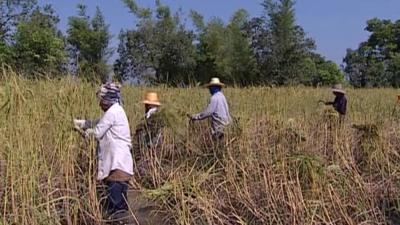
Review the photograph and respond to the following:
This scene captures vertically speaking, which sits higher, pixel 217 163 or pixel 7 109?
pixel 7 109

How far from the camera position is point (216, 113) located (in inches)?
265

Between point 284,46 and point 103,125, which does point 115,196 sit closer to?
point 103,125

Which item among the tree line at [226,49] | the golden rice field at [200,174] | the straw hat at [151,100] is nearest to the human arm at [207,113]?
the straw hat at [151,100]

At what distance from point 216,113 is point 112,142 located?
2.47 metres

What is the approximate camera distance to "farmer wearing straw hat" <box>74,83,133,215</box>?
14.4 ft

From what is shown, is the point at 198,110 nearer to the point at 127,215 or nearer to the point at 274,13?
the point at 127,215

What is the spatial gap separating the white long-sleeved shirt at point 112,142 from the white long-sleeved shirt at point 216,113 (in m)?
2.09

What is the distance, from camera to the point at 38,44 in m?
15.3

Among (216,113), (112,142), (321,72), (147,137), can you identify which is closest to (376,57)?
(321,72)

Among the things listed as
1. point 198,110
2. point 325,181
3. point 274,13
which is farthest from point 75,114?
point 274,13

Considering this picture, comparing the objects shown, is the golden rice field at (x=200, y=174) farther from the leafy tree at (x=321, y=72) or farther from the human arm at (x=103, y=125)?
the leafy tree at (x=321, y=72)

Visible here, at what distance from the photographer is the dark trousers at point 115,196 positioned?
4414 millimetres

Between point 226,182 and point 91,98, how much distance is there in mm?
1510

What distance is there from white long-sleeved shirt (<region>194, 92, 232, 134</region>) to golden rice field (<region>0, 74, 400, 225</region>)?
791 millimetres
